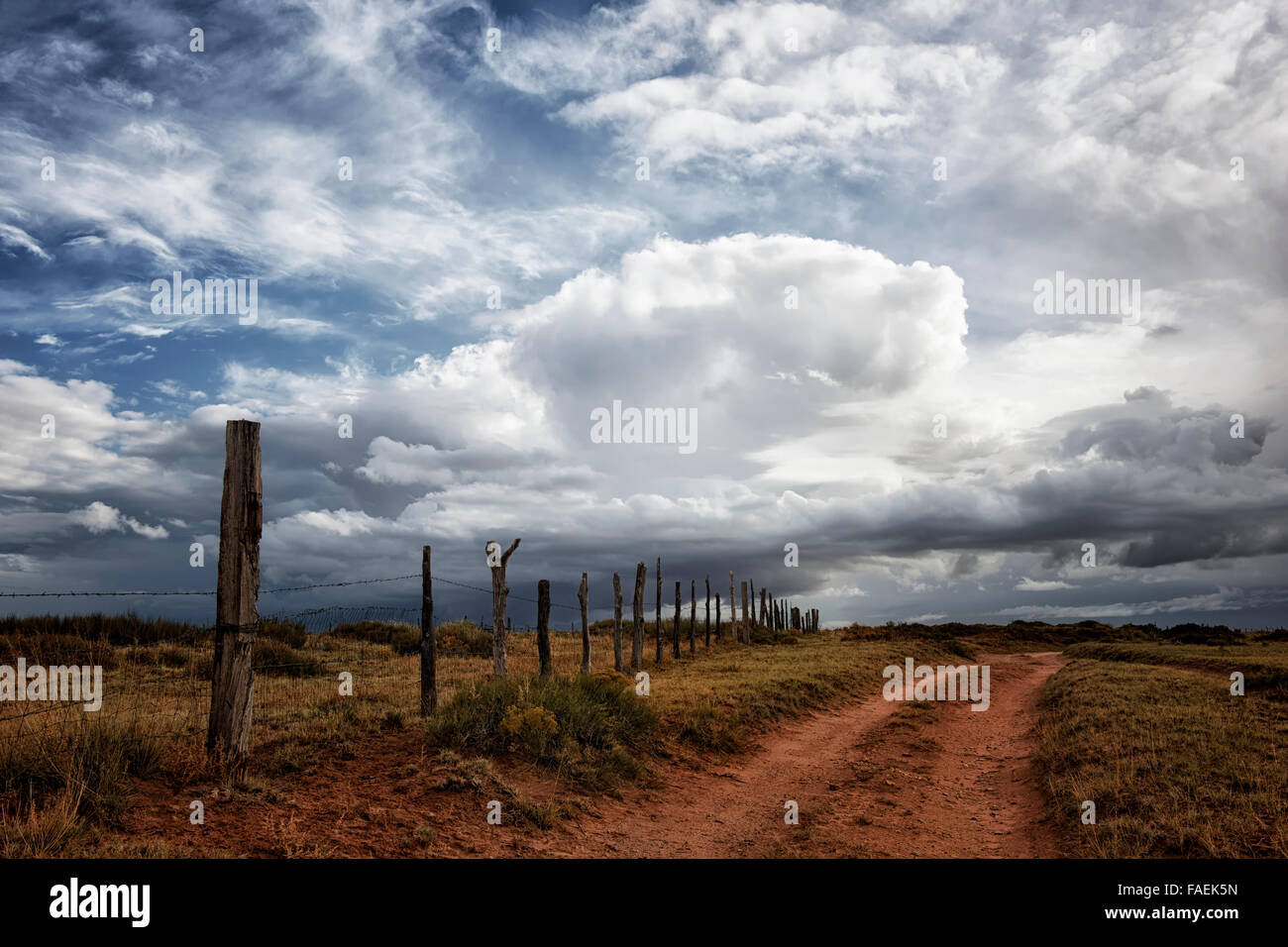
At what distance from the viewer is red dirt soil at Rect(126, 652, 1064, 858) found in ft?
26.2

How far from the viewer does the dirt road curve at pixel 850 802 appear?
9.30m

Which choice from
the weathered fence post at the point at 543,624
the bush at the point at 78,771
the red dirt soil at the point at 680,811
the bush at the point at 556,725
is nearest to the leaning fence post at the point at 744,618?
the weathered fence post at the point at 543,624

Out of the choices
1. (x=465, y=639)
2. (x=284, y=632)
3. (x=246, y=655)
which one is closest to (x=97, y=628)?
(x=284, y=632)

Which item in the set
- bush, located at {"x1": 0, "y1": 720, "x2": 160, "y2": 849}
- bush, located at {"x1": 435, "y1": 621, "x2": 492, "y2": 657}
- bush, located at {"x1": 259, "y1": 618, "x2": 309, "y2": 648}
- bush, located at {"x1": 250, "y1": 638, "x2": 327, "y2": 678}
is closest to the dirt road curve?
bush, located at {"x1": 0, "y1": 720, "x2": 160, "y2": 849}

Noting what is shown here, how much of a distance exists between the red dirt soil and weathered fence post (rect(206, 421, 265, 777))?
2.80 ft

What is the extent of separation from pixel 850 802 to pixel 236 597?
29.9ft

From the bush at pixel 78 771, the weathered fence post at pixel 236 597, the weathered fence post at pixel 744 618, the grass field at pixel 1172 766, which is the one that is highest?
the weathered fence post at pixel 236 597

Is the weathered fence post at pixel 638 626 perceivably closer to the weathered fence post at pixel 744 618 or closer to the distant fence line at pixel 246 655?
the distant fence line at pixel 246 655

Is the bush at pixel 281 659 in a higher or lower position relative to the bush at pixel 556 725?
lower

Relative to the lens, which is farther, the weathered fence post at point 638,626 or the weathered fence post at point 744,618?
the weathered fence post at point 744,618

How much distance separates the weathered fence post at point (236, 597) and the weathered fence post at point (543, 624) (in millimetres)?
7571
